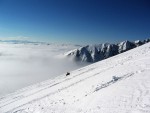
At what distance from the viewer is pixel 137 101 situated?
14812 millimetres

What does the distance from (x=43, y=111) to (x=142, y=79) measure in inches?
442

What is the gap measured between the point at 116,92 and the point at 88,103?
2891 millimetres

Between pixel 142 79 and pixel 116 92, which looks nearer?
pixel 116 92

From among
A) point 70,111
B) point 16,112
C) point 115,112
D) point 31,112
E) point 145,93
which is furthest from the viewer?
point 16,112

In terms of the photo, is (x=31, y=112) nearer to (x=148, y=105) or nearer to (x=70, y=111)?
(x=70, y=111)

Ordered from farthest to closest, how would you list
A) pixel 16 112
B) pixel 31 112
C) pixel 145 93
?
pixel 16 112, pixel 31 112, pixel 145 93

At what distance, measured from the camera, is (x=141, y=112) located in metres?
12.8

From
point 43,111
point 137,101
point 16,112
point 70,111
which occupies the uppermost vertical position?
point 137,101

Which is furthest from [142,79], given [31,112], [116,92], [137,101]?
[31,112]

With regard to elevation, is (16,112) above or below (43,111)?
below

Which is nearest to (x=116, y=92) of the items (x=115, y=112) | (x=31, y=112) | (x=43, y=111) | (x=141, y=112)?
(x=115, y=112)

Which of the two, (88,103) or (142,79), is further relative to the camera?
(142,79)

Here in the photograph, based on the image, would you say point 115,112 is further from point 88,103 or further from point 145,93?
point 88,103

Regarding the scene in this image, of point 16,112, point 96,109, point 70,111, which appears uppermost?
point 96,109
